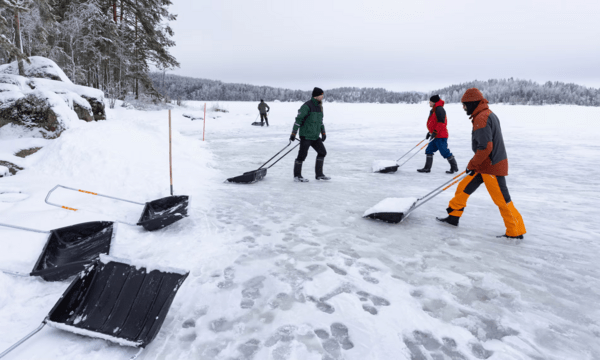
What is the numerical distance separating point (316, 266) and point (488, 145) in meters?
2.63

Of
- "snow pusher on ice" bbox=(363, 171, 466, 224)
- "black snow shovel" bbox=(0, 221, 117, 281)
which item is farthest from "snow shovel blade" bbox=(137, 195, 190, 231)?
"snow pusher on ice" bbox=(363, 171, 466, 224)

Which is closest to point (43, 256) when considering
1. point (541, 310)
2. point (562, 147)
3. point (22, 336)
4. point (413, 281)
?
point (22, 336)

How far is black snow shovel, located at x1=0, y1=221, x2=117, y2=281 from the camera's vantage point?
2.80 metres

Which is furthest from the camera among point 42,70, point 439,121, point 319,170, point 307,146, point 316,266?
point 42,70

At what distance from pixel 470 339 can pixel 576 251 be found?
8.89 feet

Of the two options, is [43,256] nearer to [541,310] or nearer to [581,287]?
[541,310]

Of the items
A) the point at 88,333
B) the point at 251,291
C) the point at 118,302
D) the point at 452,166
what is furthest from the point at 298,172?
the point at 88,333

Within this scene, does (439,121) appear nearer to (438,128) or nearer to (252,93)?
(438,128)

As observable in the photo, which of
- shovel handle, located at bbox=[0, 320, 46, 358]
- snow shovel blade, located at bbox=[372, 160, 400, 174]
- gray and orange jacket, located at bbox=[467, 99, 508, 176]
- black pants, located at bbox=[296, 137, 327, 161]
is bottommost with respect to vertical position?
shovel handle, located at bbox=[0, 320, 46, 358]

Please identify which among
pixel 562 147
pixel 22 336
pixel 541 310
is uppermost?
pixel 562 147

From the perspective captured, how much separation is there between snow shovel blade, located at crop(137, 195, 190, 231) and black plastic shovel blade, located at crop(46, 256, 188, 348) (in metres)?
1.47

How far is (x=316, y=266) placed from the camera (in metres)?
3.30

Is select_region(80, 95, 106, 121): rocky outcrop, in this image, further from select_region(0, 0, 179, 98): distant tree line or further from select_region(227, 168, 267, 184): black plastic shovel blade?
select_region(0, 0, 179, 98): distant tree line

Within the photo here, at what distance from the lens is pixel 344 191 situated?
6.43 meters
